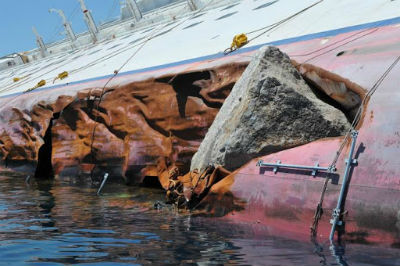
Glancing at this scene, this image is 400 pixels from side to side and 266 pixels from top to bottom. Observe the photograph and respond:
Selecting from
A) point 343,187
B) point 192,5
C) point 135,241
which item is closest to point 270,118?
point 343,187

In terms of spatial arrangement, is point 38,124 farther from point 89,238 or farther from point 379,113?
point 379,113

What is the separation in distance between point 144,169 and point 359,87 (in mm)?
4914

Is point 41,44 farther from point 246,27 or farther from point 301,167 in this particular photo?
point 301,167

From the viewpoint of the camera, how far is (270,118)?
6.58m

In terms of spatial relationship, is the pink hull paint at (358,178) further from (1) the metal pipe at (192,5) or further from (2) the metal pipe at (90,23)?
(2) the metal pipe at (90,23)

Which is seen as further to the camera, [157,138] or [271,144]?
[157,138]

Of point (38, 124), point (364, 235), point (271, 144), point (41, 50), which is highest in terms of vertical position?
point (41, 50)

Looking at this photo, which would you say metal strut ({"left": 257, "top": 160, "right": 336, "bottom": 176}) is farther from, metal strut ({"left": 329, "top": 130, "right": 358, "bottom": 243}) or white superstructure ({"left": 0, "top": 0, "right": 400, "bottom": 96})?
white superstructure ({"left": 0, "top": 0, "right": 400, "bottom": 96})

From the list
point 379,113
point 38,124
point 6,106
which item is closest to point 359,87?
point 379,113

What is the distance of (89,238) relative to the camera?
532 centimetres

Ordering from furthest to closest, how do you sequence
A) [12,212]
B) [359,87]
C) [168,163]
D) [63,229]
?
[168,163] → [12,212] → [359,87] → [63,229]

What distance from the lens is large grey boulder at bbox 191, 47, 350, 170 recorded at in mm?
6402

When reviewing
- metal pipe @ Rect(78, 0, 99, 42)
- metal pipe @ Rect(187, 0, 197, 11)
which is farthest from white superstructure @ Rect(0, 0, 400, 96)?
metal pipe @ Rect(78, 0, 99, 42)

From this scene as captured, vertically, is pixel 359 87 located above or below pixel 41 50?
below
